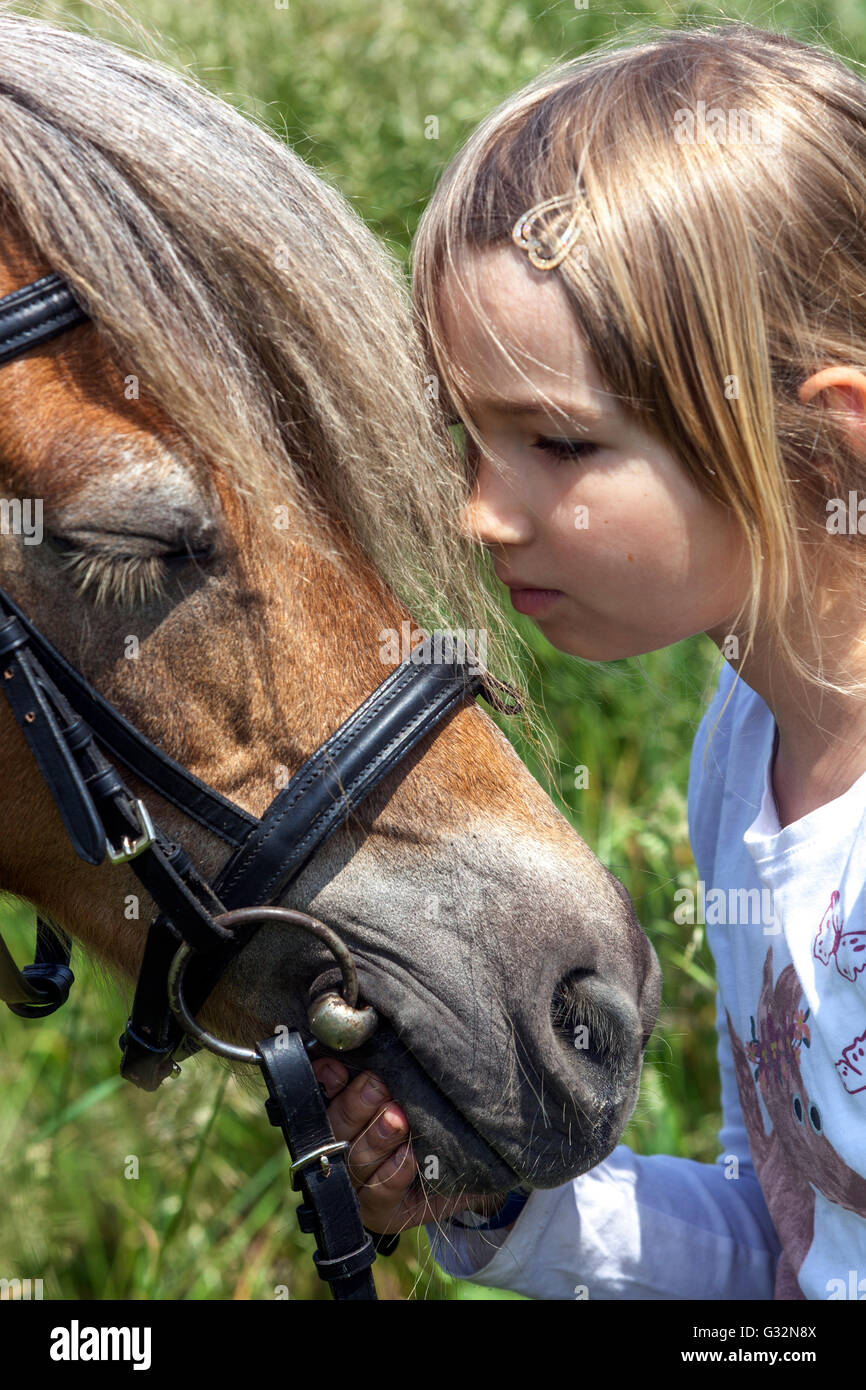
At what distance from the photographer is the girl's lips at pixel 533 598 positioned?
4.91ft

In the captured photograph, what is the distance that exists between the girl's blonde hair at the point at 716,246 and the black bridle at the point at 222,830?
0.41m

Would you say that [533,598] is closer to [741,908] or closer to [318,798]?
[318,798]

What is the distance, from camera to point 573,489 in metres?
1.36

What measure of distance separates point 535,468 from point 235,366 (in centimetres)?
37

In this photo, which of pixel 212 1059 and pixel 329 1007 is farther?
pixel 212 1059

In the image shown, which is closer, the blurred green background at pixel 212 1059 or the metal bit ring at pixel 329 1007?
the metal bit ring at pixel 329 1007

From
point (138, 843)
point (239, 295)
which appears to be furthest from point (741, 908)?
point (239, 295)

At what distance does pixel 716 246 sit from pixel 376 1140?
1120 millimetres

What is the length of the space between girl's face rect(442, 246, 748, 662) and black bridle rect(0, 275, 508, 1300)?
0.22 metres

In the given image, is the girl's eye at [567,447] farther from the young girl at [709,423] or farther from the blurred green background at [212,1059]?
the blurred green background at [212,1059]

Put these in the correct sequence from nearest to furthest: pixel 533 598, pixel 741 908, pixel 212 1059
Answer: pixel 533 598
pixel 741 908
pixel 212 1059

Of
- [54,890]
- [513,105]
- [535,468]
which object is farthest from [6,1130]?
[513,105]
